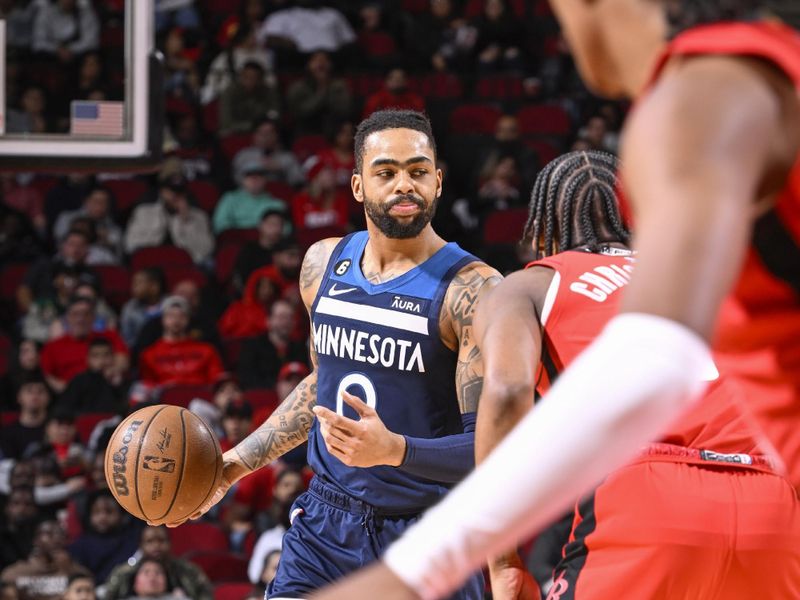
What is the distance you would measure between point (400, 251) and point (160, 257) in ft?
23.6

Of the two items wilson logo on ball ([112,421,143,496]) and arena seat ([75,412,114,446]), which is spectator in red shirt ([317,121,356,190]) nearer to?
arena seat ([75,412,114,446])

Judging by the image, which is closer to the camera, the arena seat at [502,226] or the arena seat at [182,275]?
the arena seat at [182,275]

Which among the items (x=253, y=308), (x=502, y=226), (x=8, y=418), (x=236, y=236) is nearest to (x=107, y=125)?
(x=8, y=418)

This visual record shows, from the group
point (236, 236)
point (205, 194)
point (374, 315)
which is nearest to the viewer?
point (374, 315)

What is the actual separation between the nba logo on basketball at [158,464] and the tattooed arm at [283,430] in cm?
24

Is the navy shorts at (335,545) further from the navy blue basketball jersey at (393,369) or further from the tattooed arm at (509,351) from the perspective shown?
the tattooed arm at (509,351)

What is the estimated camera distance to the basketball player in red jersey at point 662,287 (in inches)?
47.2

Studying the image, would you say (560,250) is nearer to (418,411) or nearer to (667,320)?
(418,411)

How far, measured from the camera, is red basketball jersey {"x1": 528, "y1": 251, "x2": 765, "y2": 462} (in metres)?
2.97

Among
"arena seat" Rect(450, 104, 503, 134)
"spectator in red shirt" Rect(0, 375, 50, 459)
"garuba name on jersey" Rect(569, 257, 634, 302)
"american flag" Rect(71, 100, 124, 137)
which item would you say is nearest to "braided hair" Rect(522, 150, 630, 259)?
"garuba name on jersey" Rect(569, 257, 634, 302)

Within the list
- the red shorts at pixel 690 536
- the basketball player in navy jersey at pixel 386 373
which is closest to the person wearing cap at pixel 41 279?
the basketball player in navy jersey at pixel 386 373

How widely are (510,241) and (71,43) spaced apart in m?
5.23

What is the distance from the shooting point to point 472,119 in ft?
41.8

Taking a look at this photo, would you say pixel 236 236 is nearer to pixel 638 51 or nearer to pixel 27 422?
pixel 27 422
